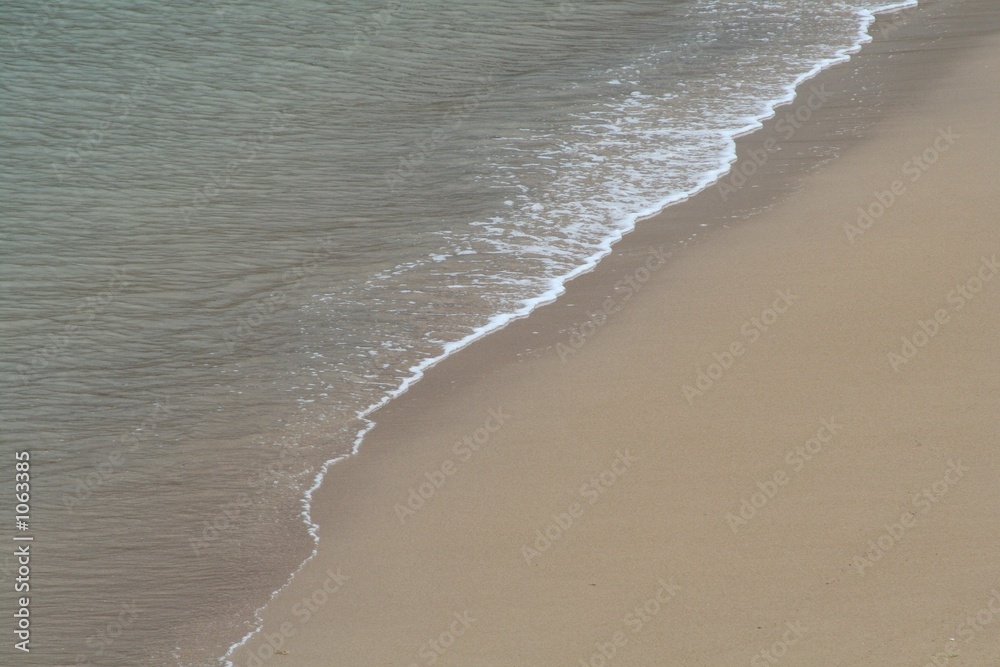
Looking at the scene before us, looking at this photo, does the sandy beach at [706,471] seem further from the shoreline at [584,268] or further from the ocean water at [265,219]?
the ocean water at [265,219]

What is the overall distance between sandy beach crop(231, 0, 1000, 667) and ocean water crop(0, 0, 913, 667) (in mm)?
361

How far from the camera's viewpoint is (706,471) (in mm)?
4930

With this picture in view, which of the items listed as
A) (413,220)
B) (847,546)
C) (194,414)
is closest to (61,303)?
(194,414)

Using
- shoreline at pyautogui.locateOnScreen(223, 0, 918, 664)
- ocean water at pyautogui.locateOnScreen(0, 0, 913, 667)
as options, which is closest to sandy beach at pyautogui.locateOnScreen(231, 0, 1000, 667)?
shoreline at pyautogui.locateOnScreen(223, 0, 918, 664)

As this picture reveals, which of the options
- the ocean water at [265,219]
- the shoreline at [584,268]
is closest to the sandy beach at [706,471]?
the shoreline at [584,268]

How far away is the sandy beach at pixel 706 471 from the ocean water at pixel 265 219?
361 millimetres

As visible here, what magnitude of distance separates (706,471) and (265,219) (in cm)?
427

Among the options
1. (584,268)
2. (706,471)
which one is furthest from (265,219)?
(706,471)

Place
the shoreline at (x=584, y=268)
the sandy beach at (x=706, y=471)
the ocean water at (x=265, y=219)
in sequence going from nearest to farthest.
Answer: the sandy beach at (x=706, y=471)
the ocean water at (x=265, y=219)
the shoreline at (x=584, y=268)

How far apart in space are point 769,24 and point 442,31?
12.5ft

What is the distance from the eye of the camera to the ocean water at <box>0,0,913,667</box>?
4895 millimetres

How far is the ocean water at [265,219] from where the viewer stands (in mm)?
4895

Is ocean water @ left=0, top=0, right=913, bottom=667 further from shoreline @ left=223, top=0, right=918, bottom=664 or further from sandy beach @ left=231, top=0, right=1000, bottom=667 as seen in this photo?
sandy beach @ left=231, top=0, right=1000, bottom=667

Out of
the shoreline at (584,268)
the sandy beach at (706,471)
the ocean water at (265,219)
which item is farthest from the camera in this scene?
the shoreline at (584,268)
